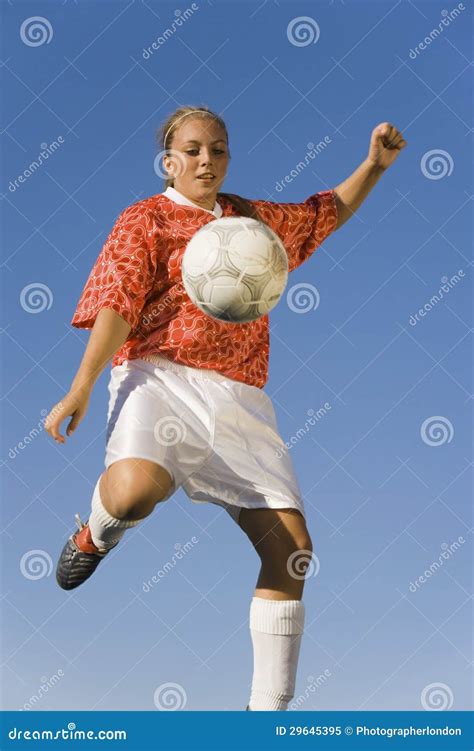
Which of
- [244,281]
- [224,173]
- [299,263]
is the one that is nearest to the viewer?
[244,281]

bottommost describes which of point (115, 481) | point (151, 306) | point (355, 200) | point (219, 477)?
point (115, 481)

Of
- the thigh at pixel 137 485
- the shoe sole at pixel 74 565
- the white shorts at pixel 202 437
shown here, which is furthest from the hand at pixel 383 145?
the shoe sole at pixel 74 565

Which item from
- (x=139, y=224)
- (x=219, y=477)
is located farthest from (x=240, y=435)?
(x=139, y=224)

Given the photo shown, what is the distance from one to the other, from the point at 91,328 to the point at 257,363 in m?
0.93

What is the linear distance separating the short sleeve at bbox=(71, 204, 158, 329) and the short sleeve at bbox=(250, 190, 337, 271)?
82 cm

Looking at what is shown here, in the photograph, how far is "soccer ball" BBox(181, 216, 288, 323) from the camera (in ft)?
18.0

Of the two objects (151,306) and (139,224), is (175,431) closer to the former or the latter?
(151,306)

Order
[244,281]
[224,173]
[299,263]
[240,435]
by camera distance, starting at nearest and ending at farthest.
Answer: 1. [244,281]
2. [240,435]
3. [224,173]
4. [299,263]

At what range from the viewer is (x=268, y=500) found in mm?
5762

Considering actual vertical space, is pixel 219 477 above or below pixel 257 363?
below

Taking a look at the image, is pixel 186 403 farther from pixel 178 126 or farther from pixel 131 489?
pixel 178 126

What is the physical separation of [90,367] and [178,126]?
159 centimetres

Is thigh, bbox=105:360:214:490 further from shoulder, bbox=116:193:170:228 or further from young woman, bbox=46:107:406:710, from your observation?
shoulder, bbox=116:193:170:228

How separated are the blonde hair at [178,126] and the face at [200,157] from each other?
0.06 metres
